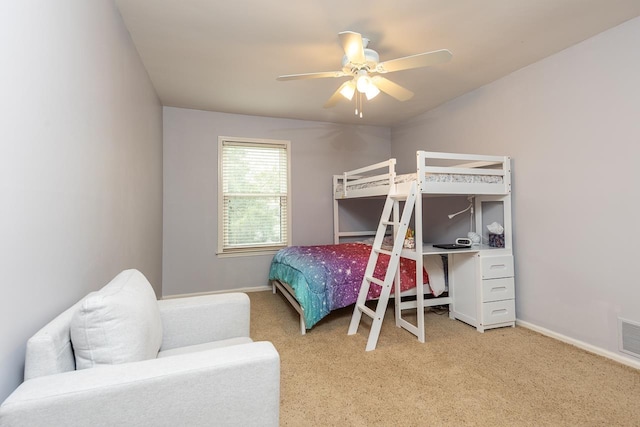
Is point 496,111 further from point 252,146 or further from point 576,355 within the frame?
point 252,146

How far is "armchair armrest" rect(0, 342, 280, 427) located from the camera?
31.5 inches

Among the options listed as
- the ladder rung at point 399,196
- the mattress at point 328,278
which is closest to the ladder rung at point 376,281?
the mattress at point 328,278

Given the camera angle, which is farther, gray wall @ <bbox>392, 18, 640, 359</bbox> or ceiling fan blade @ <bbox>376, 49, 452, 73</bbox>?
gray wall @ <bbox>392, 18, 640, 359</bbox>

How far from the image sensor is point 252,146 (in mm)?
4250

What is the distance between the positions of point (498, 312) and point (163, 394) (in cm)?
287

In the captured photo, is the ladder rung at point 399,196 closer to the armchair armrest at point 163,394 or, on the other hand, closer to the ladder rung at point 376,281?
the ladder rung at point 376,281

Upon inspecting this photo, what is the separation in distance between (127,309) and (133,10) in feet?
6.57

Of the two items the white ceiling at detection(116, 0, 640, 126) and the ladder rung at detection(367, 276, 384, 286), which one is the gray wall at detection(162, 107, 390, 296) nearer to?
the white ceiling at detection(116, 0, 640, 126)

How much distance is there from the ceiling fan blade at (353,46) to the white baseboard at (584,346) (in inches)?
108

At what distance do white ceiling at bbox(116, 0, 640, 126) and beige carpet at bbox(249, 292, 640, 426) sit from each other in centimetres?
244

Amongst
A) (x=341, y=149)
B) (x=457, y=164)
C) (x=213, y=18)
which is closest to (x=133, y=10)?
(x=213, y=18)

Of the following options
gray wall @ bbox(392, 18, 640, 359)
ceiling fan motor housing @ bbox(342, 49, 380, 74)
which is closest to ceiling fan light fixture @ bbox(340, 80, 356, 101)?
ceiling fan motor housing @ bbox(342, 49, 380, 74)

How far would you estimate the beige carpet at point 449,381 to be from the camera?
5.31 feet

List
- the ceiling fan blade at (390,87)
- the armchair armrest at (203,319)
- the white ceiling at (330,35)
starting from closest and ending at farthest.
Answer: the armchair armrest at (203,319), the white ceiling at (330,35), the ceiling fan blade at (390,87)
